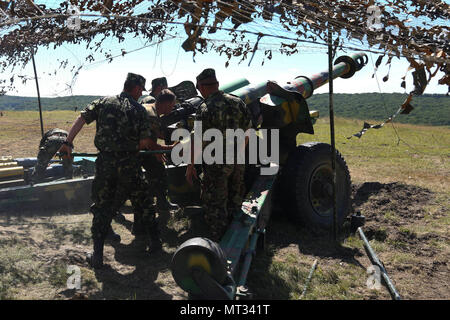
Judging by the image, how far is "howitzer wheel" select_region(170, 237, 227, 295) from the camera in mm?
2846

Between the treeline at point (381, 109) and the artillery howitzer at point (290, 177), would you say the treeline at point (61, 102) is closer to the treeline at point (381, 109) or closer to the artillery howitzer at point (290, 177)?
the artillery howitzer at point (290, 177)

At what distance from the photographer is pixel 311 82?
19.3 feet

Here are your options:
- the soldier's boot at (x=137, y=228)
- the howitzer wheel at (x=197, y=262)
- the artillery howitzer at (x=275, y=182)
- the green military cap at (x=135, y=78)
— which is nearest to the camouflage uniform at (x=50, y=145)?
the artillery howitzer at (x=275, y=182)

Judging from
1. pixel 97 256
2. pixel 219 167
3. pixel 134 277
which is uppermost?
pixel 219 167

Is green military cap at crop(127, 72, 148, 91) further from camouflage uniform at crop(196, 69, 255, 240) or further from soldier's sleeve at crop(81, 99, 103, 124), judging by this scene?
camouflage uniform at crop(196, 69, 255, 240)

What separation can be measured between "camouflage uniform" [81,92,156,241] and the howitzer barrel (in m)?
1.64

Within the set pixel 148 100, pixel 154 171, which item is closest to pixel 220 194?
pixel 154 171

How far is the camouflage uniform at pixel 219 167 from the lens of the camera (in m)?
3.84

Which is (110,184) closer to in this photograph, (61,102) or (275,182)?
(275,182)

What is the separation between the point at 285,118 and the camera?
494 cm

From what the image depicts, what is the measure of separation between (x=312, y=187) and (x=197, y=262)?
2627mm

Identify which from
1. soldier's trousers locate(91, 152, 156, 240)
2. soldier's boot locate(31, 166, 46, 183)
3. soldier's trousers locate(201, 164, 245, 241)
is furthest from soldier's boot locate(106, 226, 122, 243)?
soldier's boot locate(31, 166, 46, 183)
